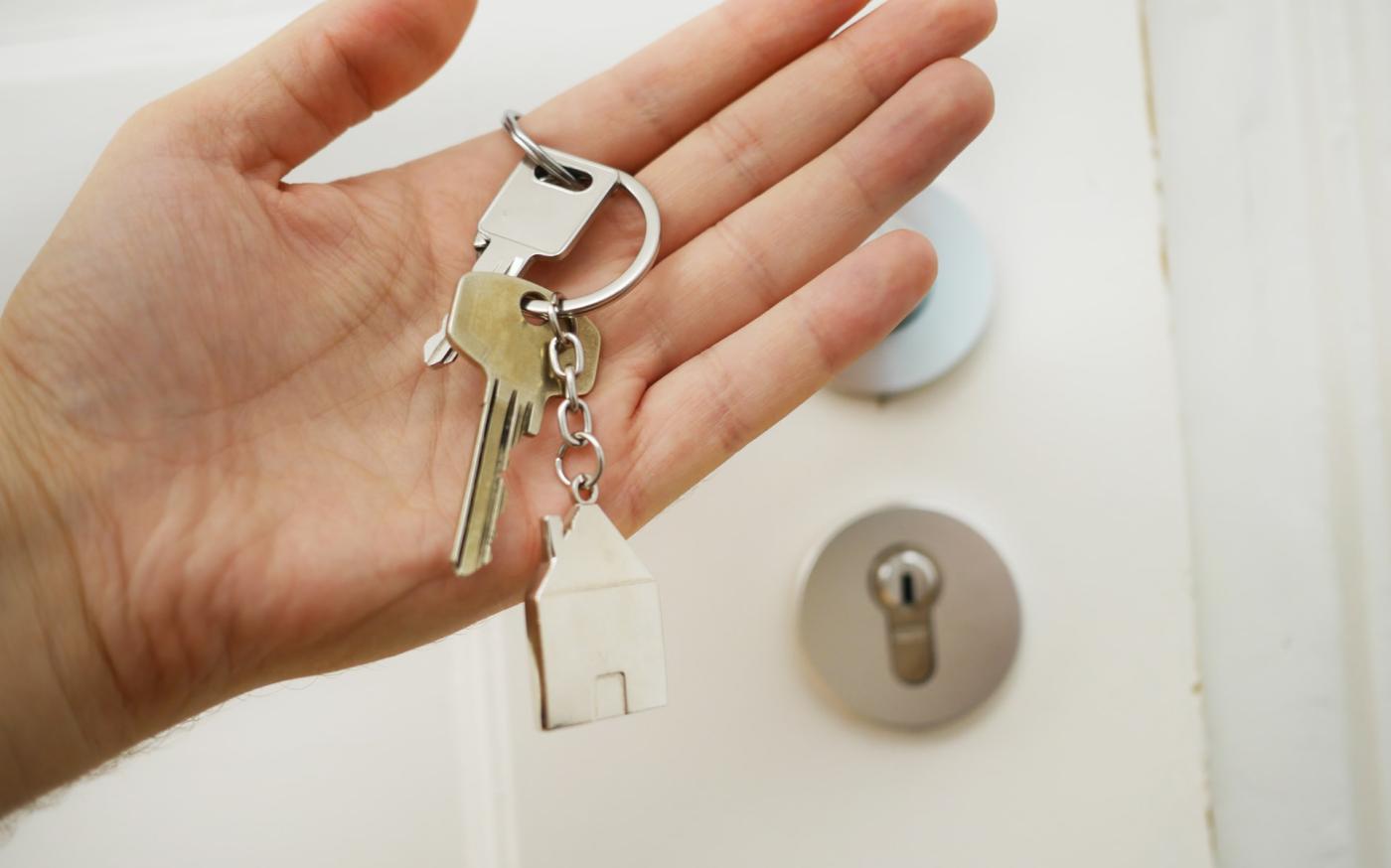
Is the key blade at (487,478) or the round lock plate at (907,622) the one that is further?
the round lock plate at (907,622)

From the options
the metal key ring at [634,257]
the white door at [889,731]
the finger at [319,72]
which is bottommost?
the white door at [889,731]

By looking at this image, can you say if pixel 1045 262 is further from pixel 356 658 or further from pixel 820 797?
pixel 356 658

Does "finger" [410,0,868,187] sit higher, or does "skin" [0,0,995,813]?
"finger" [410,0,868,187]

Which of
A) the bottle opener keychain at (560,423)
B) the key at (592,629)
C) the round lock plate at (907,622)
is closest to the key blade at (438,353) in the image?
the bottle opener keychain at (560,423)

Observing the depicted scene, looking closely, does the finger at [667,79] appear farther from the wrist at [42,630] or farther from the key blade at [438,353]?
the wrist at [42,630]

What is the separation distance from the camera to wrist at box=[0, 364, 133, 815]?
491 mm

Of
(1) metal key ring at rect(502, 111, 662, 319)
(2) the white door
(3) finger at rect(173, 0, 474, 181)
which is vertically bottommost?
(2) the white door

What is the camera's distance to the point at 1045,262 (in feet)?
2.05

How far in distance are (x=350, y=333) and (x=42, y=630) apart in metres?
0.20

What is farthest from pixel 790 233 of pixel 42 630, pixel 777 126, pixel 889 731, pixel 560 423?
pixel 42 630

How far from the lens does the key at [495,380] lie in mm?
470

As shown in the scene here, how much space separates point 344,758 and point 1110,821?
1.42 ft

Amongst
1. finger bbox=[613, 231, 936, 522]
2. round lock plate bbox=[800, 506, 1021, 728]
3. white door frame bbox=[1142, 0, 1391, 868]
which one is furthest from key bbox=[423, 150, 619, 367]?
white door frame bbox=[1142, 0, 1391, 868]

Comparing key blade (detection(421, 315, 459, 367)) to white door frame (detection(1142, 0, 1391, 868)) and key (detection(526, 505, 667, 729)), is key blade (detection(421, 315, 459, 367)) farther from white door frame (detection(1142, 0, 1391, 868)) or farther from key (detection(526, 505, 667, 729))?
white door frame (detection(1142, 0, 1391, 868))
